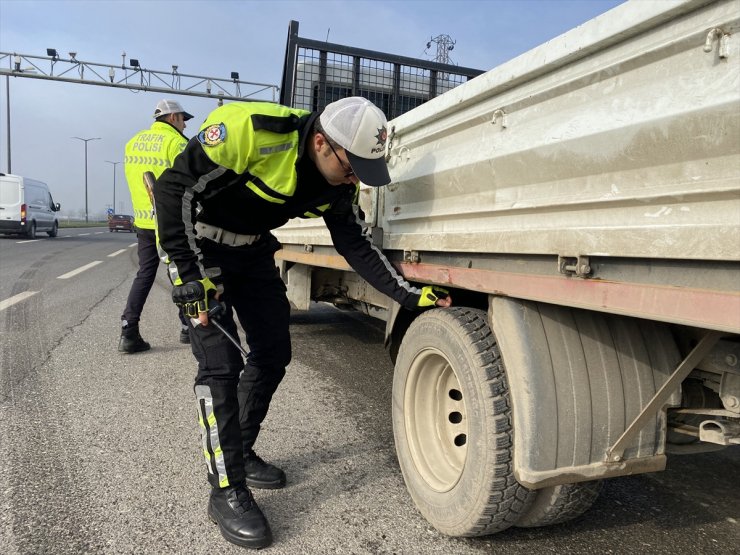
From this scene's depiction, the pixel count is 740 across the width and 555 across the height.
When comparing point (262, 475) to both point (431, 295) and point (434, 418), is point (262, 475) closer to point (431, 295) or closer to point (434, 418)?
point (434, 418)

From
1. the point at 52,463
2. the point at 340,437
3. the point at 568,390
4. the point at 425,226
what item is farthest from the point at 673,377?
the point at 52,463

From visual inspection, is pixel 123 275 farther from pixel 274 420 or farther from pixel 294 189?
pixel 294 189

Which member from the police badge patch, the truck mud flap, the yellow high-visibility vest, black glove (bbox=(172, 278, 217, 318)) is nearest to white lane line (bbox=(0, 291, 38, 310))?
the yellow high-visibility vest

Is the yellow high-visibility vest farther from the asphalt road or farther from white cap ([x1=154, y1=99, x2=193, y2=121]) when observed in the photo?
the asphalt road

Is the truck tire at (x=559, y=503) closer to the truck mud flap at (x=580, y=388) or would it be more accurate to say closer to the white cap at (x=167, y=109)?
the truck mud flap at (x=580, y=388)

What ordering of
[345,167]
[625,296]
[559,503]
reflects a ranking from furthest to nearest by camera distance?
[345,167] → [559,503] → [625,296]

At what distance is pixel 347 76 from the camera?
4.66 m

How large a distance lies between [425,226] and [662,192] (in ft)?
4.14

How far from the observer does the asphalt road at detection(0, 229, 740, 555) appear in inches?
85.5

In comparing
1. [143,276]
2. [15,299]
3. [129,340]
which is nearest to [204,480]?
[129,340]

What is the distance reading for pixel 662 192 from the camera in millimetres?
1405

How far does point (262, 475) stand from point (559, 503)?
4.38ft

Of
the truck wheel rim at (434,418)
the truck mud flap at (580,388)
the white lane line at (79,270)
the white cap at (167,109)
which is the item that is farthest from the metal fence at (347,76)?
the white lane line at (79,270)

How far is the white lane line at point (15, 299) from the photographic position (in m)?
6.73
